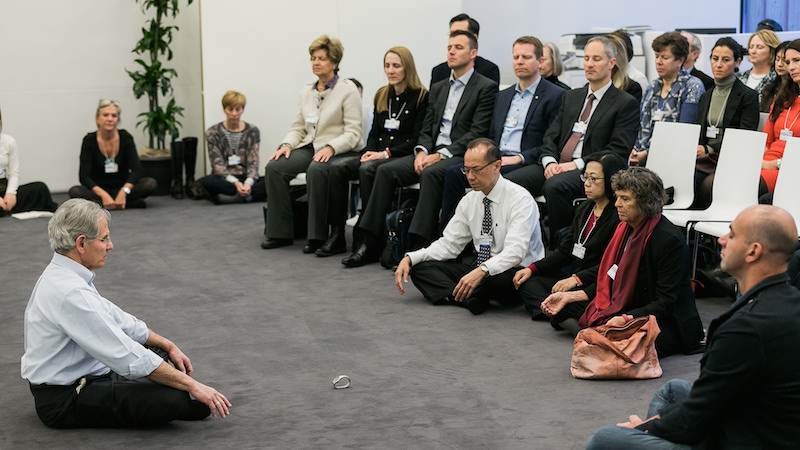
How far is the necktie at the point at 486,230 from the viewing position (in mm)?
6121

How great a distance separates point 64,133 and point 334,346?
634cm

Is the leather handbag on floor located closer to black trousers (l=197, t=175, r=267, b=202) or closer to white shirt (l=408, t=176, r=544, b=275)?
white shirt (l=408, t=176, r=544, b=275)

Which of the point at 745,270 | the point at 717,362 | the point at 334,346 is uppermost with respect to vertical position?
the point at 745,270

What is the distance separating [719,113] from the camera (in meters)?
6.98

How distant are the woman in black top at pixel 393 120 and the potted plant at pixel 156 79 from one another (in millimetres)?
3274

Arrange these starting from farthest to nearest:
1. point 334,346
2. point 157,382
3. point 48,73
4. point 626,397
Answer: point 48,73 < point 334,346 < point 626,397 < point 157,382

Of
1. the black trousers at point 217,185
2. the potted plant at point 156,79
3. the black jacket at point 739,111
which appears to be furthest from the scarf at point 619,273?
the potted plant at point 156,79

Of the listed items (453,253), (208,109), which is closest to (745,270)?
(453,253)

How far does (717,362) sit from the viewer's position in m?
2.85

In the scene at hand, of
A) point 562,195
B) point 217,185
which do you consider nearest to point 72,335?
point 562,195

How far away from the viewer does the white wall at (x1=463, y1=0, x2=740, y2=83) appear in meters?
10.4

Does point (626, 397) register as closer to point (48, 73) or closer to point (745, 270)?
point (745, 270)

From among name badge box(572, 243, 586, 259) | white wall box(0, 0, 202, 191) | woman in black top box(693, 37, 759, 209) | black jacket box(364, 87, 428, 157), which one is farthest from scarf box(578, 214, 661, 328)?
white wall box(0, 0, 202, 191)

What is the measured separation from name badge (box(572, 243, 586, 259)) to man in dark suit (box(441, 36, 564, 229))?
140 cm
